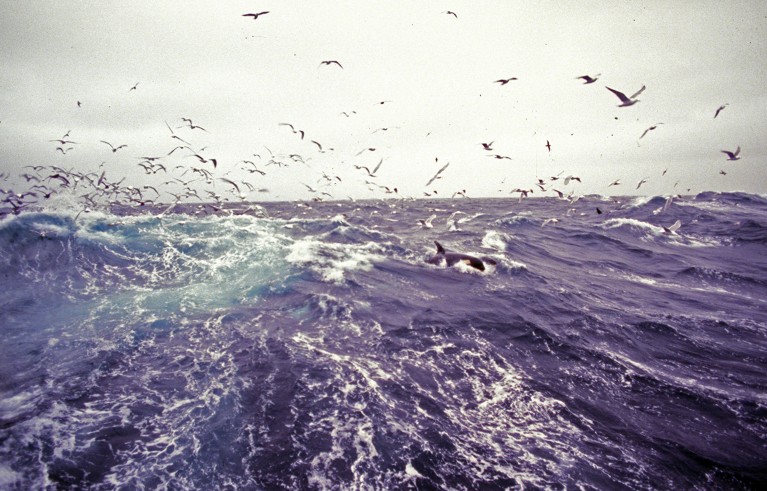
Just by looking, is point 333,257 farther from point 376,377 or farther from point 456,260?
point 376,377

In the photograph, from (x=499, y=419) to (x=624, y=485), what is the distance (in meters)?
1.71

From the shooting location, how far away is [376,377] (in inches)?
253

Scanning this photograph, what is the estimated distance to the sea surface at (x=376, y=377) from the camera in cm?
429

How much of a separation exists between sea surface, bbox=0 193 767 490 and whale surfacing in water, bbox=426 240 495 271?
1.93 ft

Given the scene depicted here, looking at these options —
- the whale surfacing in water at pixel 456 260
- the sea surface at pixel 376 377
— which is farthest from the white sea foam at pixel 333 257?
the whale surfacing in water at pixel 456 260

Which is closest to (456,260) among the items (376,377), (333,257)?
(333,257)

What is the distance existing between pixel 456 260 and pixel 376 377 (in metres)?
10.4

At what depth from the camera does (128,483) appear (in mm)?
4082

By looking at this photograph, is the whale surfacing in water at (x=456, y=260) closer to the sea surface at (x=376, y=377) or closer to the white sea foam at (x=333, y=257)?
the sea surface at (x=376, y=377)

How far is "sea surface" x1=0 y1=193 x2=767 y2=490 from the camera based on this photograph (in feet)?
14.1

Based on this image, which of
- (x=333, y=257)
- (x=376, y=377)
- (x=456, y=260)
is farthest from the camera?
(x=333, y=257)

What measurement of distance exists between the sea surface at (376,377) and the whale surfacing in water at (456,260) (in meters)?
0.59

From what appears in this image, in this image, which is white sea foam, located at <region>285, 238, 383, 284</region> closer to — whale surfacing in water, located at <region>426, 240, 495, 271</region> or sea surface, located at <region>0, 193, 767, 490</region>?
sea surface, located at <region>0, 193, 767, 490</region>

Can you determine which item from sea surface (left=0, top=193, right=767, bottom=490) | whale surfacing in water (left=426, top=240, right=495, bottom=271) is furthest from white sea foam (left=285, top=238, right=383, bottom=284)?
whale surfacing in water (left=426, top=240, right=495, bottom=271)
